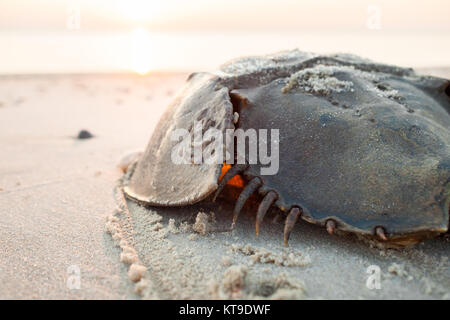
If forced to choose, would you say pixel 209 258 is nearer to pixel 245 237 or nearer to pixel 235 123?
pixel 245 237

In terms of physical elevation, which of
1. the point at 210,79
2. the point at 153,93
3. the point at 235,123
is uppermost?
the point at 210,79

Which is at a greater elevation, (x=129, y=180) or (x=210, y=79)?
(x=210, y=79)

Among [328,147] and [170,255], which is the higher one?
[328,147]

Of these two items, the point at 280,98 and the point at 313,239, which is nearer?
the point at 313,239

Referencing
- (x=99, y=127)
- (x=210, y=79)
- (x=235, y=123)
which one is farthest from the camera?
(x=99, y=127)

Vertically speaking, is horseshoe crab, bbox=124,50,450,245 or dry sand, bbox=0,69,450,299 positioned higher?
horseshoe crab, bbox=124,50,450,245

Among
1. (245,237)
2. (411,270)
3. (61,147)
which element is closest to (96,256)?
(245,237)

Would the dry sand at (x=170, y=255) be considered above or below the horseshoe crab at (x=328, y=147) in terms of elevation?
below
